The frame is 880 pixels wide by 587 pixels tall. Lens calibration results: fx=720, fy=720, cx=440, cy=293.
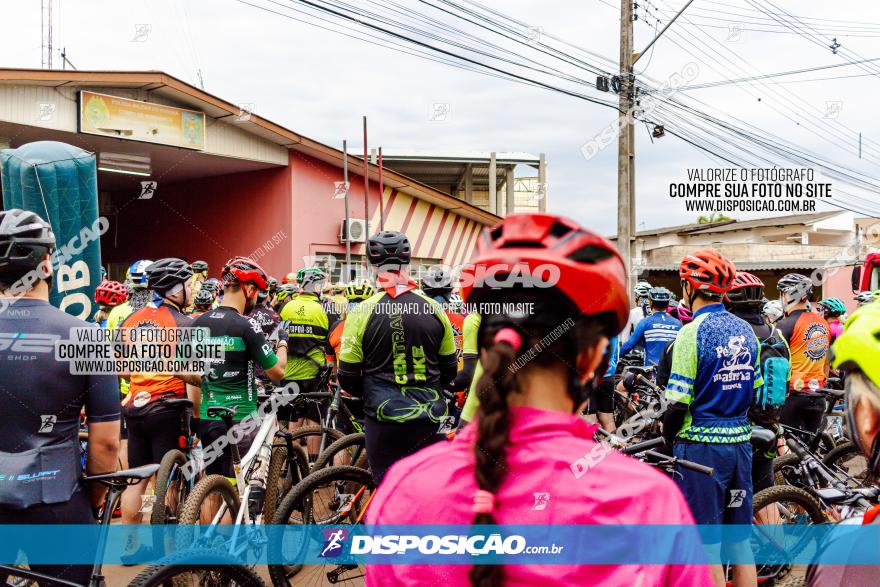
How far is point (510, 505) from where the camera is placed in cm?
136

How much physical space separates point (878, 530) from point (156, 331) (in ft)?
17.6

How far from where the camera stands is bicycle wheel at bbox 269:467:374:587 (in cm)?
490

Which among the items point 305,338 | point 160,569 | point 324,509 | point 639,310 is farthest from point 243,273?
point 639,310

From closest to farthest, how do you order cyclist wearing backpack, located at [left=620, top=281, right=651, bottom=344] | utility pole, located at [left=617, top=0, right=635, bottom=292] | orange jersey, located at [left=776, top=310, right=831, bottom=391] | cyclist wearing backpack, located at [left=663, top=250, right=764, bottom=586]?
cyclist wearing backpack, located at [left=663, top=250, right=764, bottom=586] < orange jersey, located at [left=776, top=310, right=831, bottom=391] < cyclist wearing backpack, located at [left=620, top=281, right=651, bottom=344] < utility pole, located at [left=617, top=0, right=635, bottom=292]

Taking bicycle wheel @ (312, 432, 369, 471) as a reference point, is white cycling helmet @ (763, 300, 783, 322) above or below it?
above

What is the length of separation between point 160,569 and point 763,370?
4701 millimetres

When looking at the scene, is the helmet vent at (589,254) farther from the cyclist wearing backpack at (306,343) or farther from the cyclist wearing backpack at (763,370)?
the cyclist wearing backpack at (306,343)

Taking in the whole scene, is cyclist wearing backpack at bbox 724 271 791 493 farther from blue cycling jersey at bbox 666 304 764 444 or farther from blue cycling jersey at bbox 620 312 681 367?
blue cycling jersey at bbox 620 312 681 367

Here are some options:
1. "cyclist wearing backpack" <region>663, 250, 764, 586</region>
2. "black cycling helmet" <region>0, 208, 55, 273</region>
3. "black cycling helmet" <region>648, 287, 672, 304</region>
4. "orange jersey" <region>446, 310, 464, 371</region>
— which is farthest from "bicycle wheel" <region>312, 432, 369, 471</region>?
"black cycling helmet" <region>648, 287, 672, 304</region>

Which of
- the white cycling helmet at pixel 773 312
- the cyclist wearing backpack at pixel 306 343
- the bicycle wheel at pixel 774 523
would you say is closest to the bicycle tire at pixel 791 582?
the bicycle wheel at pixel 774 523

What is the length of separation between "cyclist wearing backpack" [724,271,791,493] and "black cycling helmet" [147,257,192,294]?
427 cm

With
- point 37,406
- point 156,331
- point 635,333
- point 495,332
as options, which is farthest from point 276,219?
point 495,332

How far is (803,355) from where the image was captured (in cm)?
826

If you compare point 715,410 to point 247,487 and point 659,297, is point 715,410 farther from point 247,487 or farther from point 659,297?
point 659,297
